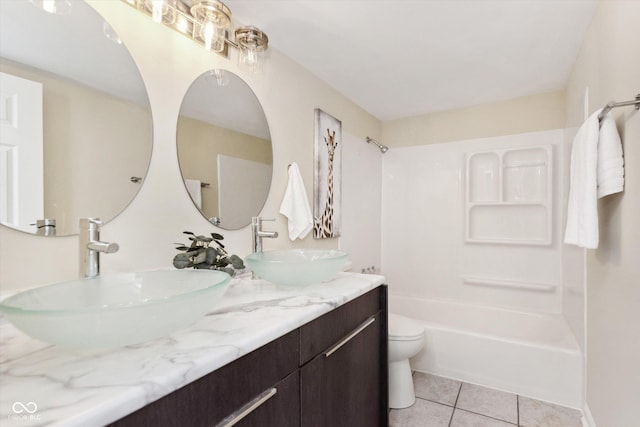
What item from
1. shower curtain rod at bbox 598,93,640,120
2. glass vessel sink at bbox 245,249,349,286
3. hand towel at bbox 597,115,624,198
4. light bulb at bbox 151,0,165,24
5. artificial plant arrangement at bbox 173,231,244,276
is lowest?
glass vessel sink at bbox 245,249,349,286

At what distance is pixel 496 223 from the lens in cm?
292

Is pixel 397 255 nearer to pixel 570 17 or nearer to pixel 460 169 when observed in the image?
pixel 460 169

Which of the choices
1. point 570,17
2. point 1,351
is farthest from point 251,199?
point 570,17

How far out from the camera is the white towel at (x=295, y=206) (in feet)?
6.49

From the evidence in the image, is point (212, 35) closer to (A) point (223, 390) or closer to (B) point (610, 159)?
(A) point (223, 390)

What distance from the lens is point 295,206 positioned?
6.56ft

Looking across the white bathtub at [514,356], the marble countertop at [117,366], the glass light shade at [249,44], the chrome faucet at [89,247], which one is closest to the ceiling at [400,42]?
the glass light shade at [249,44]

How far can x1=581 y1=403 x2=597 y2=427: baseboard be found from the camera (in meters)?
1.69

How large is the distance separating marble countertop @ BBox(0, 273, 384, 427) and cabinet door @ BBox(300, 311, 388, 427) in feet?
0.68

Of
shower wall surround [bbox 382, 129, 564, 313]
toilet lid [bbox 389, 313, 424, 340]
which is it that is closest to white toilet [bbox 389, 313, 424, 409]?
toilet lid [bbox 389, 313, 424, 340]

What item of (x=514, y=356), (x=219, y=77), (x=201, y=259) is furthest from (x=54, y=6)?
(x=514, y=356)

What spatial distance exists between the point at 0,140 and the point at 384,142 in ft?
10.2

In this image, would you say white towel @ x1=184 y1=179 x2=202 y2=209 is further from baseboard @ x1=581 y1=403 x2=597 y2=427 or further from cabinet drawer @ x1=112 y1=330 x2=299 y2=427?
baseboard @ x1=581 y1=403 x2=597 y2=427

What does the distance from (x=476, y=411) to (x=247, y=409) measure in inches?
70.5
